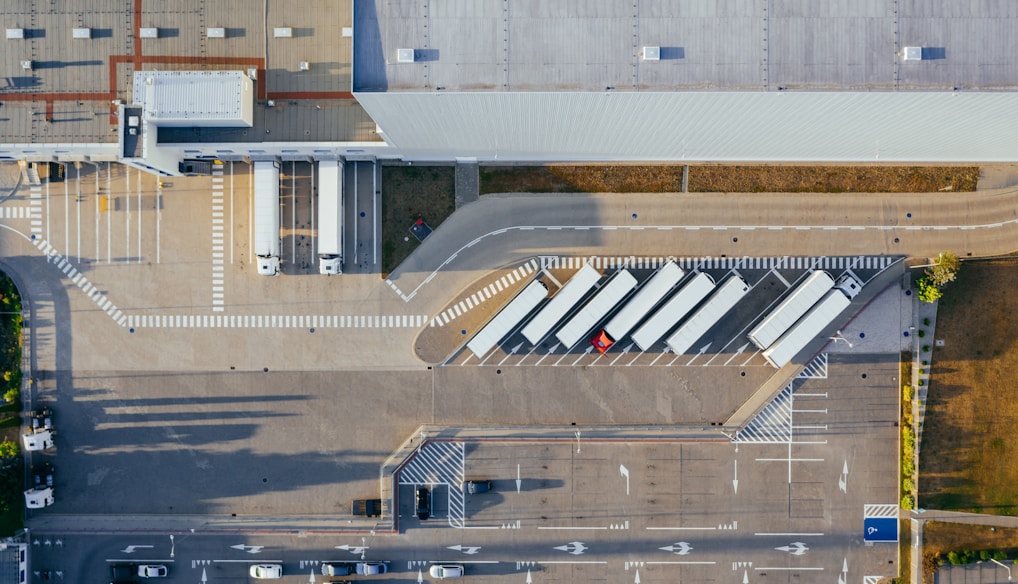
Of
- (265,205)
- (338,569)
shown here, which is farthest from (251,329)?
(338,569)

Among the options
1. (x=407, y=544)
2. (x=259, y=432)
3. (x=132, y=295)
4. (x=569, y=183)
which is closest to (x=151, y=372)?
(x=132, y=295)

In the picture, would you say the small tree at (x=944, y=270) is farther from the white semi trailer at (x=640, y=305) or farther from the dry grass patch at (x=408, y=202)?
the dry grass patch at (x=408, y=202)

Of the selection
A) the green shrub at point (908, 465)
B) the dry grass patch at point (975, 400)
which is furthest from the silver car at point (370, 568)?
the dry grass patch at point (975, 400)

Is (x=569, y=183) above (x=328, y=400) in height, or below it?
above

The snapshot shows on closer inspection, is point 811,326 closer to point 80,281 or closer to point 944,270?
point 944,270

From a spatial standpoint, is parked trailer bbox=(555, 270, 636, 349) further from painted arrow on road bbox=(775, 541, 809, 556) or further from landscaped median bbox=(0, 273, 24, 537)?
landscaped median bbox=(0, 273, 24, 537)

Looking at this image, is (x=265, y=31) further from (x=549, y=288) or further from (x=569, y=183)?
(x=549, y=288)

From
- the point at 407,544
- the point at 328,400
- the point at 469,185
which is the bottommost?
the point at 407,544
